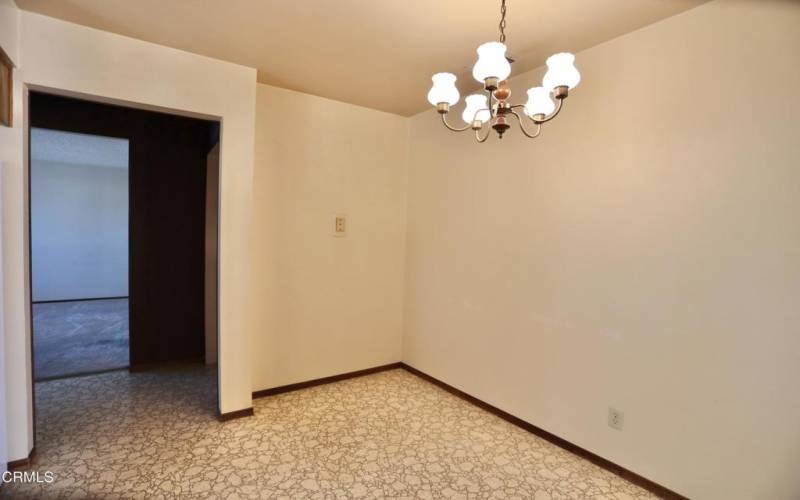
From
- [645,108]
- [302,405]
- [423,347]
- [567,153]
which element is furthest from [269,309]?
[645,108]

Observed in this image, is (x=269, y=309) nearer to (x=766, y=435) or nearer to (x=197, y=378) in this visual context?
(x=197, y=378)

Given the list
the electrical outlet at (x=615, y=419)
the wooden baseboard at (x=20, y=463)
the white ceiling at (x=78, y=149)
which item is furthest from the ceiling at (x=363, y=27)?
the white ceiling at (x=78, y=149)

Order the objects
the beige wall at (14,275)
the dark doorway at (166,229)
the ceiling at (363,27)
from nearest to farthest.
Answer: the ceiling at (363,27) < the beige wall at (14,275) < the dark doorway at (166,229)

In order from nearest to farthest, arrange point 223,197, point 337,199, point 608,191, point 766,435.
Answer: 1. point 766,435
2. point 608,191
3. point 223,197
4. point 337,199

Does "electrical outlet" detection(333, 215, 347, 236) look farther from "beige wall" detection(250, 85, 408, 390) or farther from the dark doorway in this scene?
the dark doorway

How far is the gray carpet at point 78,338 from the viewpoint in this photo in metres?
3.83

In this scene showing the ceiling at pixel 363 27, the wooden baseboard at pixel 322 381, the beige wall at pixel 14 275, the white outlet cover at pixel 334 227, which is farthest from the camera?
the white outlet cover at pixel 334 227

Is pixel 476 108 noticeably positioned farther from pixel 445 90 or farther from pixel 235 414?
pixel 235 414

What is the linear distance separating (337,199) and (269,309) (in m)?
1.13

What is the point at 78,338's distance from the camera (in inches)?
187

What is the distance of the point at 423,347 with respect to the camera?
383 cm

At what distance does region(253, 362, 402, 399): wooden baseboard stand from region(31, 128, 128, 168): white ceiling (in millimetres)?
3396

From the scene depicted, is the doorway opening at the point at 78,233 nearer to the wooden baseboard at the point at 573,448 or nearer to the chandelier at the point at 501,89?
the wooden baseboard at the point at 573,448

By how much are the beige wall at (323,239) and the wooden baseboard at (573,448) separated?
3.24ft
